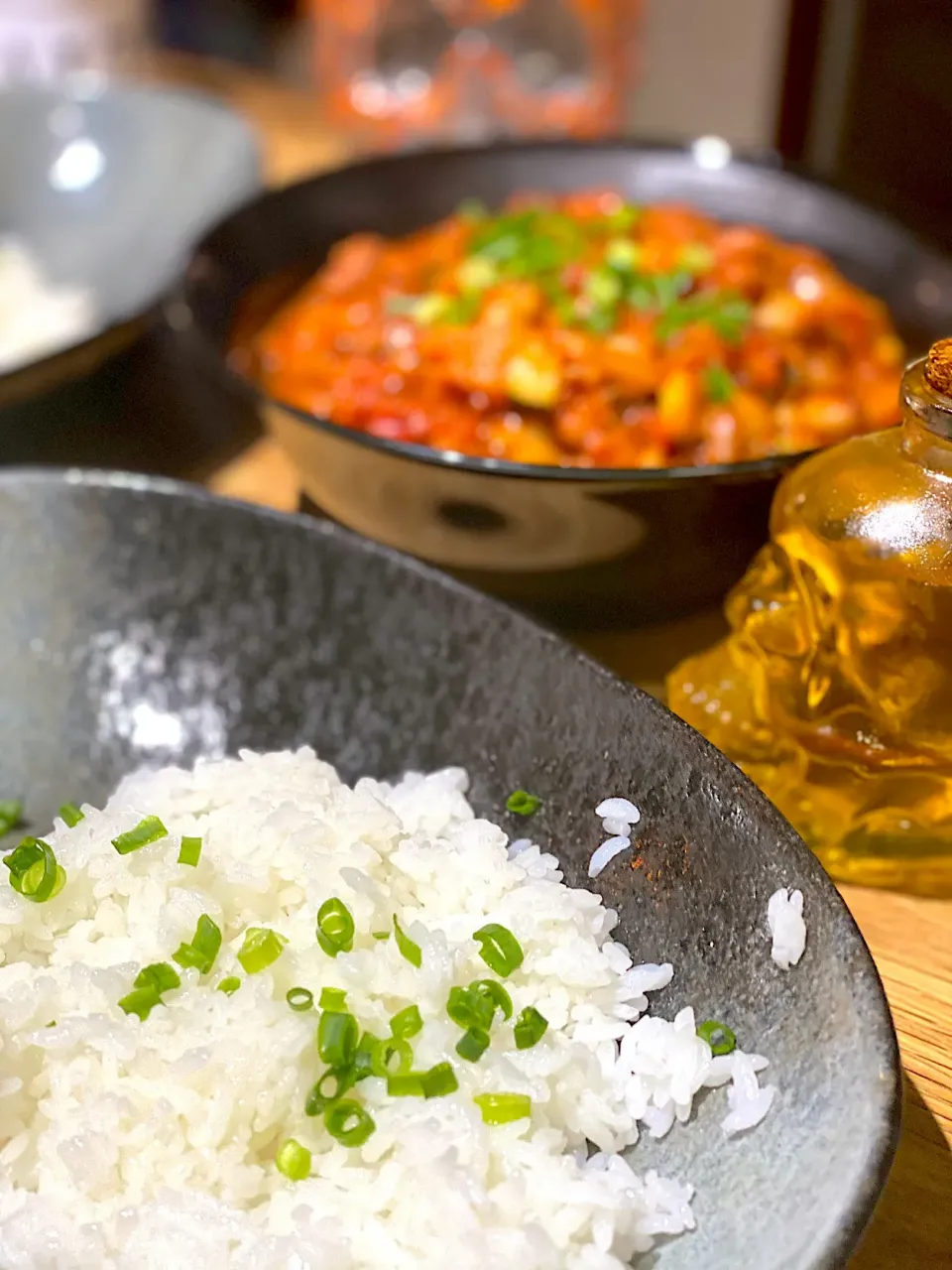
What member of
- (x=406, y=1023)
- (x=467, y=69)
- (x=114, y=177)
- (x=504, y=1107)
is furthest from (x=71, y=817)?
(x=467, y=69)

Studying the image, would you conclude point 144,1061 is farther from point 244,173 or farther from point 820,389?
point 244,173

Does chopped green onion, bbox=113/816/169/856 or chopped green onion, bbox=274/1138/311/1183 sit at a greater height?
chopped green onion, bbox=113/816/169/856

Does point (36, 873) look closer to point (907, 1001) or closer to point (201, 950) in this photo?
point (201, 950)

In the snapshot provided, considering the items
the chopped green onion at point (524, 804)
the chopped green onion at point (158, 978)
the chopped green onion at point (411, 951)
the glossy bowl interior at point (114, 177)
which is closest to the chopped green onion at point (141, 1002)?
the chopped green onion at point (158, 978)

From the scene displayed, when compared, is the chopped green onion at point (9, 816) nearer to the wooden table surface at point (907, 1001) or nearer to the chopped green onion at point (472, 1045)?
the chopped green onion at point (472, 1045)

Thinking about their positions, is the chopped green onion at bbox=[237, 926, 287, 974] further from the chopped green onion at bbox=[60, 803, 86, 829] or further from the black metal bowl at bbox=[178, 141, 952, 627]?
the black metal bowl at bbox=[178, 141, 952, 627]

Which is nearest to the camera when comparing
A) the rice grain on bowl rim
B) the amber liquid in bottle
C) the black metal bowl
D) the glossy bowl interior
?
the rice grain on bowl rim

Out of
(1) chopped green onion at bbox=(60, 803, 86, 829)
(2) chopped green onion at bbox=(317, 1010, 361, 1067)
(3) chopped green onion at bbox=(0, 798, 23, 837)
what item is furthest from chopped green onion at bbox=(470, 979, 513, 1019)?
(3) chopped green onion at bbox=(0, 798, 23, 837)
